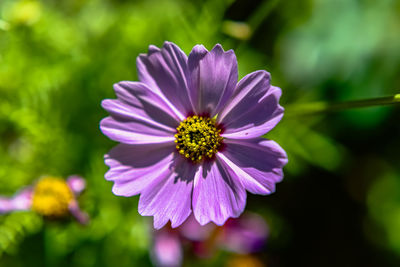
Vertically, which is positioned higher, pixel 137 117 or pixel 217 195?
pixel 137 117

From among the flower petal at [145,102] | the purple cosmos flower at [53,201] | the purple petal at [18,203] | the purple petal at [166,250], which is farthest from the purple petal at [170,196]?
the purple petal at [166,250]

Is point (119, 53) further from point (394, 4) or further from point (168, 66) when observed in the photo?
point (394, 4)

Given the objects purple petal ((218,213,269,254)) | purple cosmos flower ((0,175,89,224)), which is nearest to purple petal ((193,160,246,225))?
purple cosmos flower ((0,175,89,224))

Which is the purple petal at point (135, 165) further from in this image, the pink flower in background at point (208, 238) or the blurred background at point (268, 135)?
the pink flower in background at point (208, 238)

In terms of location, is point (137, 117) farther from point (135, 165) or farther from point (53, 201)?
point (53, 201)

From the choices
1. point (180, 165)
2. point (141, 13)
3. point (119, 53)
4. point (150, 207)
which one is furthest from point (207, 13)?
point (150, 207)

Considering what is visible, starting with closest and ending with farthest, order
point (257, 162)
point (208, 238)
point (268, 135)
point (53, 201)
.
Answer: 1. point (257, 162)
2. point (53, 201)
3. point (268, 135)
4. point (208, 238)

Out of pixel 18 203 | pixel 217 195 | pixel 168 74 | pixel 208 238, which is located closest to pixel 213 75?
pixel 168 74
